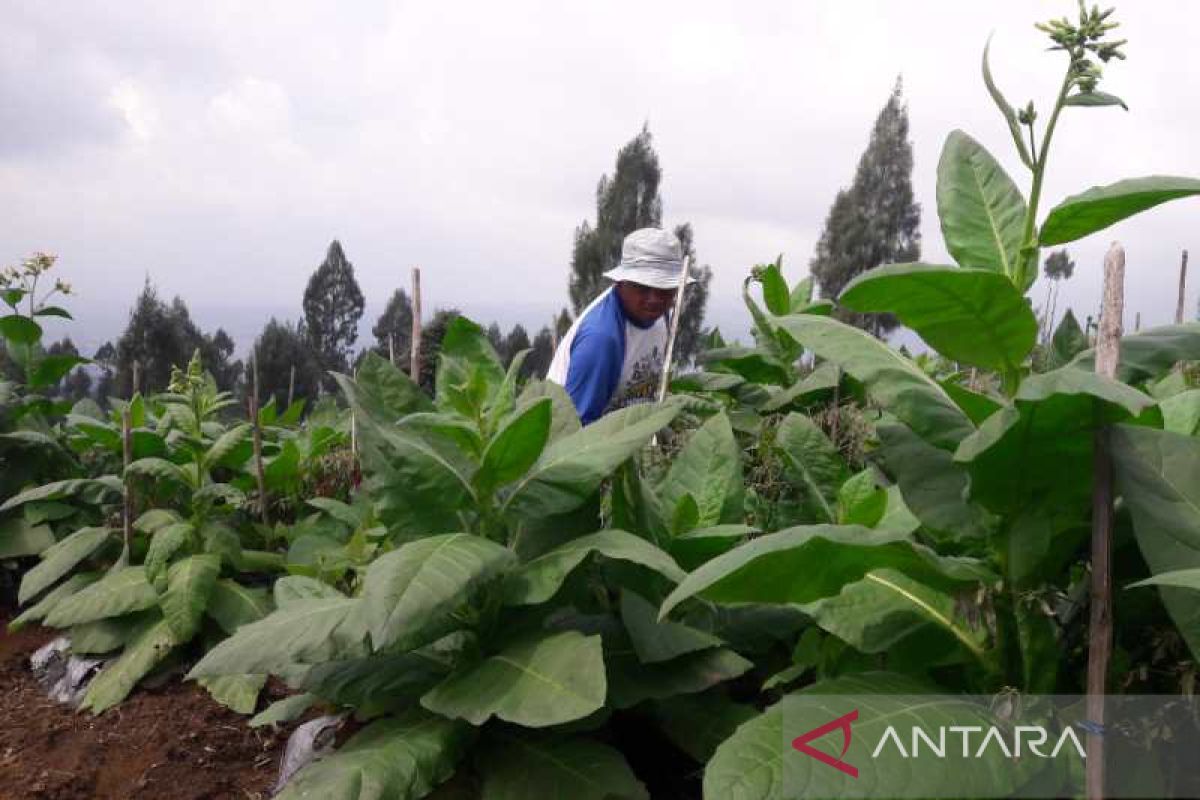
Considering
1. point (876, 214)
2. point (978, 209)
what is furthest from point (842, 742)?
point (876, 214)

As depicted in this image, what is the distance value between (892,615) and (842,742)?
314 millimetres

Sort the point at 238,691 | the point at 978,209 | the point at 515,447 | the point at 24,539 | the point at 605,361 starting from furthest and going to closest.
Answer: the point at 24,539
the point at 605,361
the point at 238,691
the point at 515,447
the point at 978,209

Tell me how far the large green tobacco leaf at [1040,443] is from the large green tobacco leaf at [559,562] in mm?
620

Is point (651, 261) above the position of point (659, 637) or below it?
above

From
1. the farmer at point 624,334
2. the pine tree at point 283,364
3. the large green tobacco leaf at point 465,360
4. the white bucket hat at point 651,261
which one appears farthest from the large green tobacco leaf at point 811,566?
the pine tree at point 283,364

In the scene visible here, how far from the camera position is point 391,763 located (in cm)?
174

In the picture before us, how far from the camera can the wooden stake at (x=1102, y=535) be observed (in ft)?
4.11

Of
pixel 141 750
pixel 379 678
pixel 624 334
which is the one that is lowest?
pixel 141 750

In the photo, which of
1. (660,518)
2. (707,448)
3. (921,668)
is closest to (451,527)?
(660,518)

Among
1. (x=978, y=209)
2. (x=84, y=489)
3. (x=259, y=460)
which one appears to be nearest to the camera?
(x=978, y=209)

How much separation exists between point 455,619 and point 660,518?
1.72 feet

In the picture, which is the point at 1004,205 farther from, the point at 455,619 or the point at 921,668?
the point at 455,619

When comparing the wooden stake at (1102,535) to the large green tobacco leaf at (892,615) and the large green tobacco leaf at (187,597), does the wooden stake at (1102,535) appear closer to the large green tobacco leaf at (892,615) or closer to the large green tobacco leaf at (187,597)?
the large green tobacco leaf at (892,615)

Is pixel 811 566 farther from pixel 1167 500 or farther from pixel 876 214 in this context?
pixel 876 214
